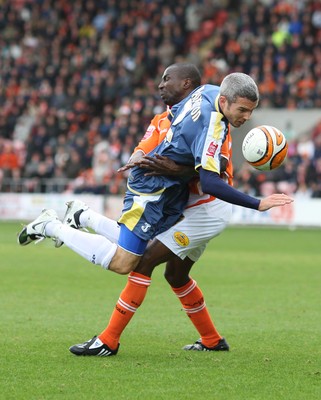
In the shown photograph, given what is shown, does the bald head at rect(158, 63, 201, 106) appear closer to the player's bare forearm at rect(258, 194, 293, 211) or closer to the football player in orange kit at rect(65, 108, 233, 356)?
the football player in orange kit at rect(65, 108, 233, 356)

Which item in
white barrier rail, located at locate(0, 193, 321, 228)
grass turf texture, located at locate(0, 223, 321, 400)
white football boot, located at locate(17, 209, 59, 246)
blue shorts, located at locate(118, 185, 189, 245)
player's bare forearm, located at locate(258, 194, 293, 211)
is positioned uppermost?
player's bare forearm, located at locate(258, 194, 293, 211)

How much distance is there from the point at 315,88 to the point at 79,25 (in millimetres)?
11375

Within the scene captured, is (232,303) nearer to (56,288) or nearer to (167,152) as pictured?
(56,288)

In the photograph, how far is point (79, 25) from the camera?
3609 centimetres

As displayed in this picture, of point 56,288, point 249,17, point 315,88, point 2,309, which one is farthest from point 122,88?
point 2,309

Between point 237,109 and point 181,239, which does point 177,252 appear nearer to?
point 181,239

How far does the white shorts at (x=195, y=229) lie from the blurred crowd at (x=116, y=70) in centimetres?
1841

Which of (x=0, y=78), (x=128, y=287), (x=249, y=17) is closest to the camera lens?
(x=128, y=287)

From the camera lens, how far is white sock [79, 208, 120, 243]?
7.91m

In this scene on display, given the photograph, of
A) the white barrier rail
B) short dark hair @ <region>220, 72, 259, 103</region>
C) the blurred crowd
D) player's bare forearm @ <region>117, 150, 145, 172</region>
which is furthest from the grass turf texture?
the blurred crowd

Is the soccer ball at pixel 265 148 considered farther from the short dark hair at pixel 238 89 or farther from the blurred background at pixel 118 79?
the blurred background at pixel 118 79

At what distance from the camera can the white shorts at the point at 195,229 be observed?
24.8 feet

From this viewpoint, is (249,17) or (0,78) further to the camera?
(0,78)

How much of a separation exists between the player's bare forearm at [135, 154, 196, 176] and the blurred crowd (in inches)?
740
